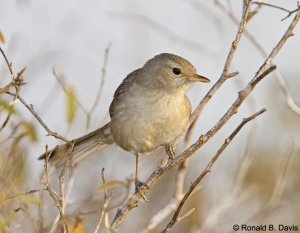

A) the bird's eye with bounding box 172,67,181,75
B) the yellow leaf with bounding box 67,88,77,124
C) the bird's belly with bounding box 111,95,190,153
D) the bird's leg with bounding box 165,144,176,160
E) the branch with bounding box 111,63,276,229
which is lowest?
the branch with bounding box 111,63,276,229

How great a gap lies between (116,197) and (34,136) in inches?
55.4

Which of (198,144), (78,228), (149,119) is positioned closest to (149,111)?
(149,119)

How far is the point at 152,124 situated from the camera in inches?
225

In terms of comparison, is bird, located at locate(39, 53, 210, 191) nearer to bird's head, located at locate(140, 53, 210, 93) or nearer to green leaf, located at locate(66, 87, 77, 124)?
bird's head, located at locate(140, 53, 210, 93)

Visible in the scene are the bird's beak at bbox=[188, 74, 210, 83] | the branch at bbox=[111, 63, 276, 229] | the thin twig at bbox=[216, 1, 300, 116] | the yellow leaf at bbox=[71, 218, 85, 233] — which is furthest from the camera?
the bird's beak at bbox=[188, 74, 210, 83]

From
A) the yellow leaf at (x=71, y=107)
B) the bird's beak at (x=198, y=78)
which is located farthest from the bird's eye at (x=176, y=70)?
the yellow leaf at (x=71, y=107)

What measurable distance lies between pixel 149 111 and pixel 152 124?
0.14m

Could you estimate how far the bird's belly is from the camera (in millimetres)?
5719

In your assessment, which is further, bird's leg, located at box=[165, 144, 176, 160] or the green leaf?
bird's leg, located at box=[165, 144, 176, 160]

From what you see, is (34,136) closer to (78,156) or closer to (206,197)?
(78,156)

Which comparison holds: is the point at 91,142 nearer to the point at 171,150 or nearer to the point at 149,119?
the point at 149,119

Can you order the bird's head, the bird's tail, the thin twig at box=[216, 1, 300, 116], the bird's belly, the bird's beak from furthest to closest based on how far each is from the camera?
1. the bird's tail
2. the bird's head
3. the bird's beak
4. the bird's belly
5. the thin twig at box=[216, 1, 300, 116]

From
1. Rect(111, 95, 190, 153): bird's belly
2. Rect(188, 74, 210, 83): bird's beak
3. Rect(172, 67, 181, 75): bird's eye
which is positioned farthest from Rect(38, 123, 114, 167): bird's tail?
Rect(188, 74, 210, 83): bird's beak

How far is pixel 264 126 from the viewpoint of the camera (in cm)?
862
